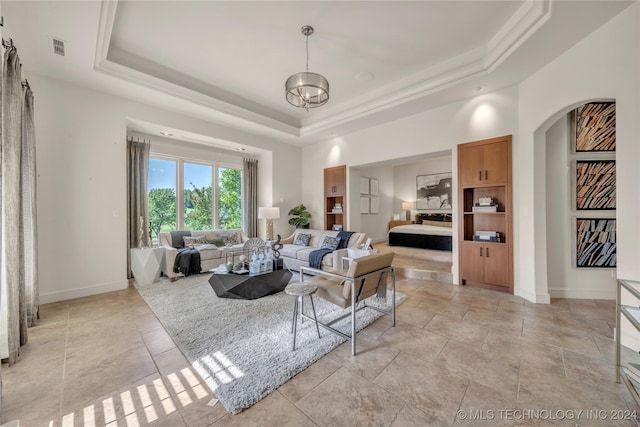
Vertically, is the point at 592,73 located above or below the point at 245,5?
below

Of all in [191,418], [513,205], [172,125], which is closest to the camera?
[191,418]

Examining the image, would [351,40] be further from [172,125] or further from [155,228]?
[155,228]

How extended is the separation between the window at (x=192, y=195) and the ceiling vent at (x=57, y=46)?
2560 mm

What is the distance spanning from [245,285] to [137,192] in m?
3.28

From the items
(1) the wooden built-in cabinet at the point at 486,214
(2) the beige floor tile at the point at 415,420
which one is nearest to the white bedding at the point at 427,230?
(1) the wooden built-in cabinet at the point at 486,214

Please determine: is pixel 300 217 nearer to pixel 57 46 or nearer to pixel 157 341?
pixel 157 341

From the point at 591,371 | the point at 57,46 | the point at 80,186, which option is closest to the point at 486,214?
the point at 591,371

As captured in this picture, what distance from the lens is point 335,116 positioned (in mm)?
5410

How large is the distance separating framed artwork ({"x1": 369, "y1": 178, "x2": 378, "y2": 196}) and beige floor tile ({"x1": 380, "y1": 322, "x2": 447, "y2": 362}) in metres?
5.81

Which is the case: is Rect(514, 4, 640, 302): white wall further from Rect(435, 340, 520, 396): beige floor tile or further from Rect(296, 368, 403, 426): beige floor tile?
Rect(296, 368, 403, 426): beige floor tile

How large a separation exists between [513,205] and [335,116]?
3746mm

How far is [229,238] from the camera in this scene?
19.4 ft

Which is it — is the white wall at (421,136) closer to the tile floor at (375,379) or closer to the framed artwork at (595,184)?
the framed artwork at (595,184)

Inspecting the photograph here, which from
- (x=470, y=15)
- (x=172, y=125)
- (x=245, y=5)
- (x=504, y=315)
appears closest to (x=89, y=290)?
(x=172, y=125)
